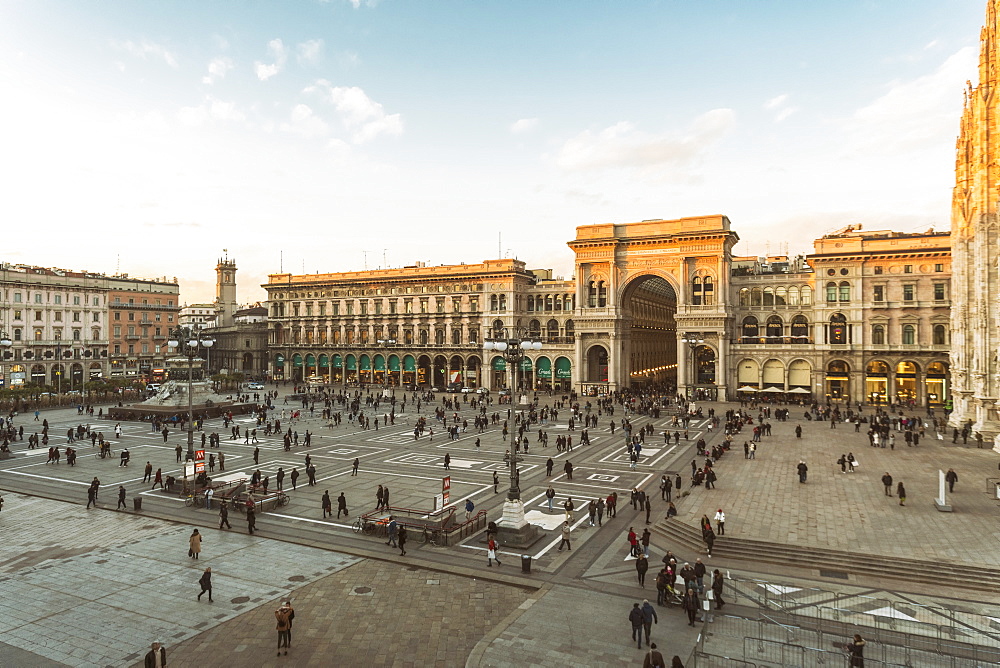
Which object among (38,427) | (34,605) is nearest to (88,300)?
(38,427)

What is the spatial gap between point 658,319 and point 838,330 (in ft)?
99.0

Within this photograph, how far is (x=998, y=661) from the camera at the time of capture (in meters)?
13.3

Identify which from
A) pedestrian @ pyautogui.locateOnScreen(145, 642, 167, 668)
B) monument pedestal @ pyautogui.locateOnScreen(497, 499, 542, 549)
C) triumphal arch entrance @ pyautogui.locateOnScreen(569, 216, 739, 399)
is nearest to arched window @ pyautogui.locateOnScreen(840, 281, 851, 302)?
triumphal arch entrance @ pyautogui.locateOnScreen(569, 216, 739, 399)

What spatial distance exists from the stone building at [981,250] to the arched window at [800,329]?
2355cm

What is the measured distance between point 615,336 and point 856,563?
56.7 meters

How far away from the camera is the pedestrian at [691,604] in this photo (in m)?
15.5

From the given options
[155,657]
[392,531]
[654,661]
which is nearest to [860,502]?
[654,661]

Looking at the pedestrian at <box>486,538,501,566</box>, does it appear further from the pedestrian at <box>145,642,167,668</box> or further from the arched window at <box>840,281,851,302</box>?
the arched window at <box>840,281,851,302</box>

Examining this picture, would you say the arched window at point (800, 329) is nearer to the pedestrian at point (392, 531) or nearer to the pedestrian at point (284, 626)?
the pedestrian at point (392, 531)

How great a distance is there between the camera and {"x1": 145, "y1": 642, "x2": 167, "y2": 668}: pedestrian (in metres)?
12.1

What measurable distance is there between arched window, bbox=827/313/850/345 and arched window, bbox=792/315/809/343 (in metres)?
2.54

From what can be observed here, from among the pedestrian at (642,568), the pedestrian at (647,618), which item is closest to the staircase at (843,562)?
the pedestrian at (642,568)

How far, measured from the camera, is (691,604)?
15547 mm

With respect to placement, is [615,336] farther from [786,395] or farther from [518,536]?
[518,536]
